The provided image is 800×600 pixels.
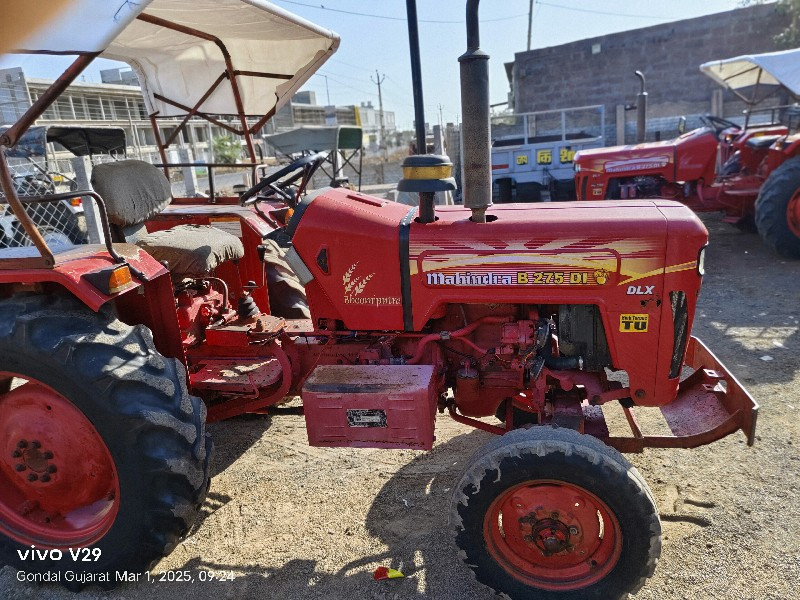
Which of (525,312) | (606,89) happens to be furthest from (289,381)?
(606,89)

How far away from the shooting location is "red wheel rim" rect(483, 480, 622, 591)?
2.19m

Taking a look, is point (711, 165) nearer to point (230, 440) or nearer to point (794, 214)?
point (794, 214)

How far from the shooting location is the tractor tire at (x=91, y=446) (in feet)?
7.43

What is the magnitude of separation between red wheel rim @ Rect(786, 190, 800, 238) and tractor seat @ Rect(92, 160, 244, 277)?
6421 mm

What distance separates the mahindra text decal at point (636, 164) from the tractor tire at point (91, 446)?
7.70m

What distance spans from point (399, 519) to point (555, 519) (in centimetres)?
89

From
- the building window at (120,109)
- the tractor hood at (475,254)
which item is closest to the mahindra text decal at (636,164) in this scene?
the tractor hood at (475,254)

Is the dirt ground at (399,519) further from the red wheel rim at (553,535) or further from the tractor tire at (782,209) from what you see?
the tractor tire at (782,209)

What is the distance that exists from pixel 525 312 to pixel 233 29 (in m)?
3.09

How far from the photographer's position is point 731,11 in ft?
57.0

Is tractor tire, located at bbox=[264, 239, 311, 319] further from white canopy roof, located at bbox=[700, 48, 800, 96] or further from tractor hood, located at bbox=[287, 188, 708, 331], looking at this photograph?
white canopy roof, located at bbox=[700, 48, 800, 96]

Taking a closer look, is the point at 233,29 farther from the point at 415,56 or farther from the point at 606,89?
the point at 606,89

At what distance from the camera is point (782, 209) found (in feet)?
22.3

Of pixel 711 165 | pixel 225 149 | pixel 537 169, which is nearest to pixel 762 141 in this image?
pixel 711 165
